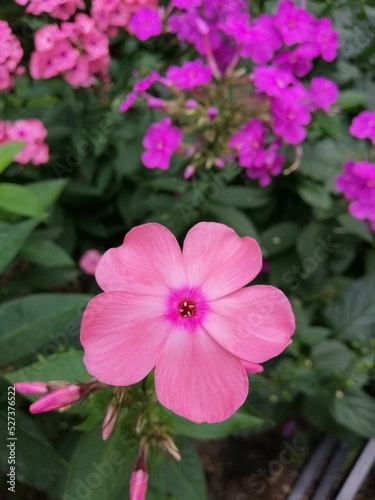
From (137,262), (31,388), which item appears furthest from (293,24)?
(31,388)

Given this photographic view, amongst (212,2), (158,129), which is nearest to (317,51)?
(212,2)

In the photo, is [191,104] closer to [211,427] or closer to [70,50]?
[70,50]

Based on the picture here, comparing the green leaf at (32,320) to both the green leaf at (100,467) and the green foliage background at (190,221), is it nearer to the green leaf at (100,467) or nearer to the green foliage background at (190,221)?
the green foliage background at (190,221)

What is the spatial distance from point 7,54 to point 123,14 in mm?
257

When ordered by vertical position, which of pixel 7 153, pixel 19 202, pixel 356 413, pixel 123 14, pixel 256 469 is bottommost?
pixel 256 469

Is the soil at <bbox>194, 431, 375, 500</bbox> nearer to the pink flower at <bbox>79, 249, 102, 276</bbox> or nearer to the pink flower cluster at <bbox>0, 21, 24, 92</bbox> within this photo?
the pink flower at <bbox>79, 249, 102, 276</bbox>

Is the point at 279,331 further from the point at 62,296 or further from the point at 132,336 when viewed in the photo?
the point at 62,296

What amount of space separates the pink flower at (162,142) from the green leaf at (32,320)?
1.33ft

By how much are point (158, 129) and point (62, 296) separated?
0.45 metres

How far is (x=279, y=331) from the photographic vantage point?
1.66 feet

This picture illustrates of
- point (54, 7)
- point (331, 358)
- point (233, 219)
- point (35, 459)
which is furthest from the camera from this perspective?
point (233, 219)

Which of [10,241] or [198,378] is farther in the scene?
[10,241]

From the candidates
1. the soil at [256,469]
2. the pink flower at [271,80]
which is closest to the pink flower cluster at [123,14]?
the pink flower at [271,80]

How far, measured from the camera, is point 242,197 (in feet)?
4.06
